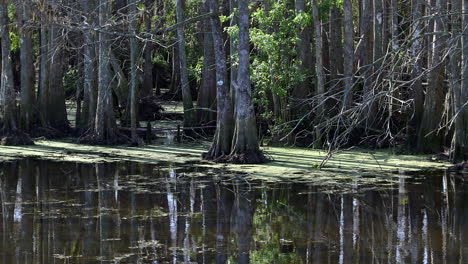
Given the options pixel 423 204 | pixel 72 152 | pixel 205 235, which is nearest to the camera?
pixel 205 235

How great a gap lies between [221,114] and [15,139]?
5473mm

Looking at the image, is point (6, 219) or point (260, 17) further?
point (260, 17)

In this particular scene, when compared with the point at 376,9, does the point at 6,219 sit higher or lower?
lower

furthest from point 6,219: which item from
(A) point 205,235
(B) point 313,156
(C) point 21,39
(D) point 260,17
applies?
(C) point 21,39

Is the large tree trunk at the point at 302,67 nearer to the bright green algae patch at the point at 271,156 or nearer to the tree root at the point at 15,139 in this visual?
the bright green algae patch at the point at 271,156

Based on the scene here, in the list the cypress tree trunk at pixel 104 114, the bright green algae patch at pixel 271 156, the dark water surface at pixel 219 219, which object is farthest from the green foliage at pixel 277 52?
the dark water surface at pixel 219 219

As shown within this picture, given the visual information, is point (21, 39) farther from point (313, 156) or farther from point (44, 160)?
point (313, 156)

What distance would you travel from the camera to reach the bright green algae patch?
46.5 feet

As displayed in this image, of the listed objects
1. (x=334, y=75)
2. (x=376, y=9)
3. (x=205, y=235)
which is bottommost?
(x=205, y=235)

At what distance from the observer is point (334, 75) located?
2016 centimetres

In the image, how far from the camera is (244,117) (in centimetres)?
1542

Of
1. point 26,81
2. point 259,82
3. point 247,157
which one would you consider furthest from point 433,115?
point 26,81

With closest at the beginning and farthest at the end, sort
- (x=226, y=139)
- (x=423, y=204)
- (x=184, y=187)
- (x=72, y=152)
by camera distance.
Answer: (x=423, y=204), (x=184, y=187), (x=226, y=139), (x=72, y=152)

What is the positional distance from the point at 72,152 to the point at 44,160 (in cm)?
134
